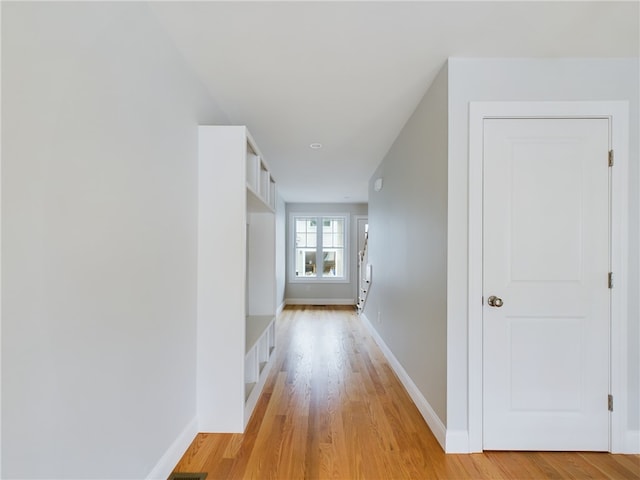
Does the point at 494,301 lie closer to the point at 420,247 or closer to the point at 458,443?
the point at 420,247

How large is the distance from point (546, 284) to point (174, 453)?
8.09 ft

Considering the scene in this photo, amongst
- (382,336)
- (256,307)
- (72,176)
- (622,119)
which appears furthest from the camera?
(382,336)

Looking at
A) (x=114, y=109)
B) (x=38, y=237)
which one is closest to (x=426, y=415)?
(x=38, y=237)

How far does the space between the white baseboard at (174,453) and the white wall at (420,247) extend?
1.64 metres

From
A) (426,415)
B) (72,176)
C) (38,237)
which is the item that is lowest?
(426,415)

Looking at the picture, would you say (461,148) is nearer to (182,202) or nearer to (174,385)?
(182,202)

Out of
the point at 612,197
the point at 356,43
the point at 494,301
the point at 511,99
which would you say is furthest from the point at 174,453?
the point at 612,197

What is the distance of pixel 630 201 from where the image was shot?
75.7 inches

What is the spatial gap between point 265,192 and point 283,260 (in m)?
4.27

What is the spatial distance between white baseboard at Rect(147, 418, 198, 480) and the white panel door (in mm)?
1866

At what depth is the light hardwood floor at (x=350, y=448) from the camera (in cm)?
174

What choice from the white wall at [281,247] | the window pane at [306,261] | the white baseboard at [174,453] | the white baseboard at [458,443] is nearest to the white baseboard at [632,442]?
the white baseboard at [458,443]

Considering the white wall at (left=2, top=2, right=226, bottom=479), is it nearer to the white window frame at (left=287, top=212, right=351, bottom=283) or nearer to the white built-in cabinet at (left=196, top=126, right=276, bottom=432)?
the white built-in cabinet at (left=196, top=126, right=276, bottom=432)

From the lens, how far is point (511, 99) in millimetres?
1934
